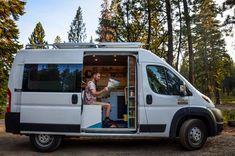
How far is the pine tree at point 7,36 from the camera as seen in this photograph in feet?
86.3

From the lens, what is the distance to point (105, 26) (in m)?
32.2

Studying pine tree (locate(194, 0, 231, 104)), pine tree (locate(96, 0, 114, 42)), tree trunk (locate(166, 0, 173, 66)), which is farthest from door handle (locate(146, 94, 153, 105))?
pine tree (locate(194, 0, 231, 104))

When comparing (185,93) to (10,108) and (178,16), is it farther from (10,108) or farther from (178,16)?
(178,16)

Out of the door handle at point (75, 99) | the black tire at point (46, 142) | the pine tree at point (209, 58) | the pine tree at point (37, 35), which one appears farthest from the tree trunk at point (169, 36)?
the pine tree at point (37, 35)

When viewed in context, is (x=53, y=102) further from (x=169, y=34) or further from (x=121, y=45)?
(x=169, y=34)

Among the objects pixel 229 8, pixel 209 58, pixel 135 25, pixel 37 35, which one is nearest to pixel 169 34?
pixel 229 8

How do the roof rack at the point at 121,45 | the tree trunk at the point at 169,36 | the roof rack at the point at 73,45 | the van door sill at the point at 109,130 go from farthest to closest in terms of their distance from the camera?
1. the tree trunk at the point at 169,36
2. the roof rack at the point at 73,45
3. the roof rack at the point at 121,45
4. the van door sill at the point at 109,130

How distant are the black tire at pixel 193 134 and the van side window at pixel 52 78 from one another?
302 centimetres

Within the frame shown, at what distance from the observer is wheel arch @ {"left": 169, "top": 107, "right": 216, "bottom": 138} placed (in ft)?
28.5

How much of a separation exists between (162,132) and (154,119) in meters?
0.41

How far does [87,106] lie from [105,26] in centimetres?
2400

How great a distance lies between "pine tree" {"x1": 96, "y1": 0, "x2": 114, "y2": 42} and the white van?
23153mm

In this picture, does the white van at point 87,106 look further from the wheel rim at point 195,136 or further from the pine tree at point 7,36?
the pine tree at point 7,36

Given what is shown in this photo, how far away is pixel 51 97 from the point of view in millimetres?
8750
